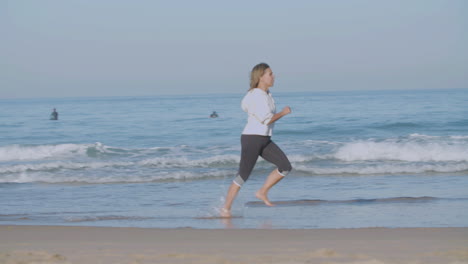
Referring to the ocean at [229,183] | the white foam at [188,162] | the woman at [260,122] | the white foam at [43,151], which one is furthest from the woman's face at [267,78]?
the white foam at [43,151]

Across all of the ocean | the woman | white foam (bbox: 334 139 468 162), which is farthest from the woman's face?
white foam (bbox: 334 139 468 162)

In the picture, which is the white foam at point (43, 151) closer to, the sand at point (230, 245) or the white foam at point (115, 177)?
the white foam at point (115, 177)

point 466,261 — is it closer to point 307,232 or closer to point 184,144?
point 307,232

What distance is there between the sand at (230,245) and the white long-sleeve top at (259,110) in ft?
4.06

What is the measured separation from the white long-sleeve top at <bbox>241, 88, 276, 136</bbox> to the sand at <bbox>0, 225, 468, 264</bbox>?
1.24 meters

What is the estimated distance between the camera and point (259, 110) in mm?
6504

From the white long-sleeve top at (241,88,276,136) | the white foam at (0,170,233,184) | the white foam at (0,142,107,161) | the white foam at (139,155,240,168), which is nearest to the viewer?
the white long-sleeve top at (241,88,276,136)

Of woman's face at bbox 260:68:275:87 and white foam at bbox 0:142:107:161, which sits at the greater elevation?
woman's face at bbox 260:68:275:87

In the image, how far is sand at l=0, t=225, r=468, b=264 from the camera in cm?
446

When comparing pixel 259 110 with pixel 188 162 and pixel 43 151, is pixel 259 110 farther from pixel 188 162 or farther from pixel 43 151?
pixel 43 151

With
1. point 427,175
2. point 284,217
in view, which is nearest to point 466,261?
point 284,217

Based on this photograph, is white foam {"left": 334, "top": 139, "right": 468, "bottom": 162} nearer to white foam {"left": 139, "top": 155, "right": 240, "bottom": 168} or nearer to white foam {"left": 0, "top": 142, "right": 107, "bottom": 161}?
white foam {"left": 139, "top": 155, "right": 240, "bottom": 168}

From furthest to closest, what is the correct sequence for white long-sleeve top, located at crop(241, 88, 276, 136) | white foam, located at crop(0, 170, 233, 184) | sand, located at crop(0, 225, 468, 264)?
white foam, located at crop(0, 170, 233, 184) < white long-sleeve top, located at crop(241, 88, 276, 136) < sand, located at crop(0, 225, 468, 264)

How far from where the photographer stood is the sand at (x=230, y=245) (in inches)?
175
